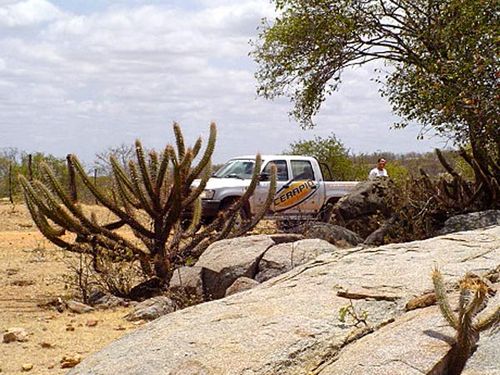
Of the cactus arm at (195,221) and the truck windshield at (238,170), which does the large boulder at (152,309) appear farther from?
the truck windshield at (238,170)

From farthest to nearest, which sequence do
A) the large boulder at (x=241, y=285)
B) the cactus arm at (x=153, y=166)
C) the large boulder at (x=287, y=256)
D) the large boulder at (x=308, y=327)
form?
the cactus arm at (x=153, y=166)
the large boulder at (x=287, y=256)
the large boulder at (x=241, y=285)
the large boulder at (x=308, y=327)

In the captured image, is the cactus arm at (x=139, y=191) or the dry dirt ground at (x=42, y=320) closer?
the dry dirt ground at (x=42, y=320)

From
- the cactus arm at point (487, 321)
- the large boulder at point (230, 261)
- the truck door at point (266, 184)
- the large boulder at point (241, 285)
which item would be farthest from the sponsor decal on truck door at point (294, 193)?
the cactus arm at point (487, 321)

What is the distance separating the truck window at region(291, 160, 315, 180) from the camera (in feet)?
55.6

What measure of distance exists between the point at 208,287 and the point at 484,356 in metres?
5.54

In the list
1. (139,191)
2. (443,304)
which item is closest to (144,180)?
(139,191)

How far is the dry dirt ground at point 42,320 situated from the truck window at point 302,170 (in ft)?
19.1

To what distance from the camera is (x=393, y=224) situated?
12.1m

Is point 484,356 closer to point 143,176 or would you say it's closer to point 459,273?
point 459,273

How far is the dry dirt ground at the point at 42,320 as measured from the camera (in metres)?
6.57

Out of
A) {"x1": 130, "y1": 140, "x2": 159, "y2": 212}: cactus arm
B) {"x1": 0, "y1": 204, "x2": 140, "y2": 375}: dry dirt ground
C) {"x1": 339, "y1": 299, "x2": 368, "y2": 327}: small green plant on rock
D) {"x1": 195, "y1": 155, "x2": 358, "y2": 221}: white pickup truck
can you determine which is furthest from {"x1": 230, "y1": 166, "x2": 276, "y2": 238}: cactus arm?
{"x1": 339, "y1": 299, "x2": 368, "y2": 327}: small green plant on rock

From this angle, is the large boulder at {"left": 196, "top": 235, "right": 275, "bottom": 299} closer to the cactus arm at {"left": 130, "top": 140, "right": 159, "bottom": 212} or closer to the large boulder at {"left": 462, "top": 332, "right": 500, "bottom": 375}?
the cactus arm at {"left": 130, "top": 140, "right": 159, "bottom": 212}

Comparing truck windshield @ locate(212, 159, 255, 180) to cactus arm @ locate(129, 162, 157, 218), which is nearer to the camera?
cactus arm @ locate(129, 162, 157, 218)

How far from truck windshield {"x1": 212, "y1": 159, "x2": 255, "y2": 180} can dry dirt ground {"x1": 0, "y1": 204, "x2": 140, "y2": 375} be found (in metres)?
4.40
